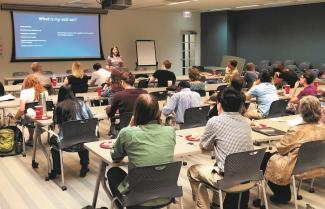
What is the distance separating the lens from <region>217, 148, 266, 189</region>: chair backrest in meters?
2.92

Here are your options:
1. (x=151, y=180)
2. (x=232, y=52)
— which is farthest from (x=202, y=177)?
(x=232, y=52)

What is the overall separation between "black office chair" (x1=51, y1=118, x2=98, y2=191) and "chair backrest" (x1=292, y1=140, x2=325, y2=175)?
7.40 ft

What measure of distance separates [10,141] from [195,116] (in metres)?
2.75

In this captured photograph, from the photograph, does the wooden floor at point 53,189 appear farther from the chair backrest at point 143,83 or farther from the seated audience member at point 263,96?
the chair backrest at point 143,83

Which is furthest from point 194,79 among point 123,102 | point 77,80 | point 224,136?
point 224,136

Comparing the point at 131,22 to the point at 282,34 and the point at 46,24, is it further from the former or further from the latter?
the point at 282,34

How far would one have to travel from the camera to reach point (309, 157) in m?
3.40

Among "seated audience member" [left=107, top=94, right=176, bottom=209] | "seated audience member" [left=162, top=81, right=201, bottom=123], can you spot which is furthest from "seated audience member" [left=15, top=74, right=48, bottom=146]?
"seated audience member" [left=107, top=94, right=176, bottom=209]

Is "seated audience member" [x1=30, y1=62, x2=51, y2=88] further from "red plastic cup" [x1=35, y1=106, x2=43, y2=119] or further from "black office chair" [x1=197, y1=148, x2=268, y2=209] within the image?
"black office chair" [x1=197, y1=148, x2=268, y2=209]

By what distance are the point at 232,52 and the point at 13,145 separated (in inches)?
441

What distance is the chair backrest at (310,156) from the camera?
3.31m

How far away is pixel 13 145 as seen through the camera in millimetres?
5781

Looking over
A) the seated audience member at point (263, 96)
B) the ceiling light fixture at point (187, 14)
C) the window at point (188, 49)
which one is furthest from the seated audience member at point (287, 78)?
the window at point (188, 49)

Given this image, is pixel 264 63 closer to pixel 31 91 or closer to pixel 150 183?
pixel 31 91
